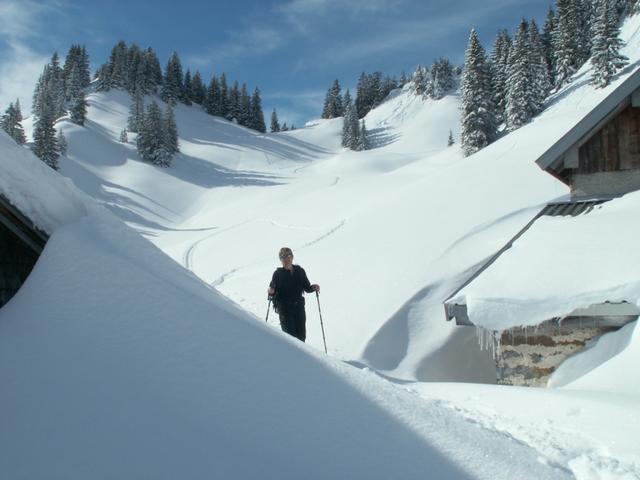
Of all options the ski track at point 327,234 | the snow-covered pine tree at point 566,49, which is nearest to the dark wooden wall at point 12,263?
the ski track at point 327,234

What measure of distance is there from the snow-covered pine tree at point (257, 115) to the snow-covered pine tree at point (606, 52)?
61.8 meters

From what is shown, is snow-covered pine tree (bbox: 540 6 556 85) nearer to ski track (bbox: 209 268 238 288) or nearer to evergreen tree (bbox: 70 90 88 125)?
ski track (bbox: 209 268 238 288)

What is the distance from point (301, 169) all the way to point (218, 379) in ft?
178

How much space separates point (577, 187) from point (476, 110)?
3251cm

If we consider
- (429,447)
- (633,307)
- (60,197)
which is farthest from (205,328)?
(633,307)

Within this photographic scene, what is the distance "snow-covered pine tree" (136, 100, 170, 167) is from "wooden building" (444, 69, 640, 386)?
49.4 m

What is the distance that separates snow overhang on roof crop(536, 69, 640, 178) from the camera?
723cm

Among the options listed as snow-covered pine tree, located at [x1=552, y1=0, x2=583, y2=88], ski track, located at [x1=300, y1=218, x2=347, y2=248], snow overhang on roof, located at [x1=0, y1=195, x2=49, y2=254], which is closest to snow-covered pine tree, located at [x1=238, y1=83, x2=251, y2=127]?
snow-covered pine tree, located at [x1=552, y1=0, x2=583, y2=88]

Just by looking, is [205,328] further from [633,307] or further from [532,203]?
[532,203]

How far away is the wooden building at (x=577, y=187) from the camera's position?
5.74m

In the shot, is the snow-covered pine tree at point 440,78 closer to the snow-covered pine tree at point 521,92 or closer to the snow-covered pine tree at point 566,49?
the snow-covered pine tree at point 566,49

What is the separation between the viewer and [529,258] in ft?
20.7

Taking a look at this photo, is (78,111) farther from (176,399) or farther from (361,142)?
(176,399)

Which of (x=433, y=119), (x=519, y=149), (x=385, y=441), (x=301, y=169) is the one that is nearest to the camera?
(x=385, y=441)
